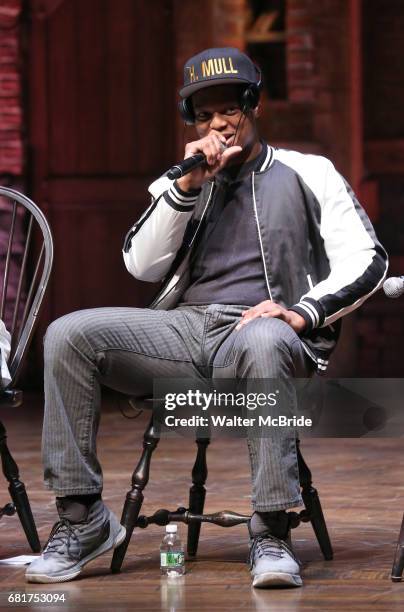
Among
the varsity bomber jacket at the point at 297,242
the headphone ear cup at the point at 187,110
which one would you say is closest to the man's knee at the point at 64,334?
the varsity bomber jacket at the point at 297,242

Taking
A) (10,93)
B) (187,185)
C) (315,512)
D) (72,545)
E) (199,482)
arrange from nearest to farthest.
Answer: (72,545), (187,185), (315,512), (199,482), (10,93)

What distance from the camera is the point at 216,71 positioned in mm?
2902

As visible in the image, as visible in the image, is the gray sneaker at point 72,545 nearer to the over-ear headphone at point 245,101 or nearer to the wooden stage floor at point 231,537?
the wooden stage floor at point 231,537

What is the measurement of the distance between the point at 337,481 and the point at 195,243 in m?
1.51

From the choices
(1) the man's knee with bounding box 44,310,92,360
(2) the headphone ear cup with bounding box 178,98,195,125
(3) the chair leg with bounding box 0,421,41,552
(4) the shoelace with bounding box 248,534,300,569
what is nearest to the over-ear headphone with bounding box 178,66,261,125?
(2) the headphone ear cup with bounding box 178,98,195,125

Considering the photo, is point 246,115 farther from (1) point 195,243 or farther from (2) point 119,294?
(2) point 119,294

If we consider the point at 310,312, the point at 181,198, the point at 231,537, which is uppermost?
the point at 181,198

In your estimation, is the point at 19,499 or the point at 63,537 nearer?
the point at 63,537

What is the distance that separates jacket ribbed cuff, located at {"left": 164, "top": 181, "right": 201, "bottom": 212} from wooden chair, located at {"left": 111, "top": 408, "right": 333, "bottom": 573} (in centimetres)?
48

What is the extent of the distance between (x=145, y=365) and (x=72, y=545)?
0.41 meters

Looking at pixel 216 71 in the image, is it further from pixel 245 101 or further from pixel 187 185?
pixel 187 185

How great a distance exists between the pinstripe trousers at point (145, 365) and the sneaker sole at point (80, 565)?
14cm

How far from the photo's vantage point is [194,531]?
118 inches

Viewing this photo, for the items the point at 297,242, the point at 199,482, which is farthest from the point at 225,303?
the point at 199,482
